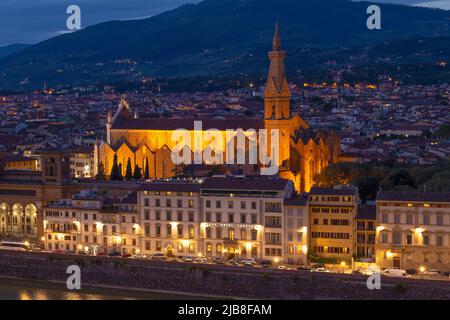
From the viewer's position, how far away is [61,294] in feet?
93.9

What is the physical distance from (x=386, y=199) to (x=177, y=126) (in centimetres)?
2167

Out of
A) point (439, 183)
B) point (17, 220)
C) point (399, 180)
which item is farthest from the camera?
point (399, 180)

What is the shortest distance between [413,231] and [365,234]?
1.94 metres

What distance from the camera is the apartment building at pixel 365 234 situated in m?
29.3

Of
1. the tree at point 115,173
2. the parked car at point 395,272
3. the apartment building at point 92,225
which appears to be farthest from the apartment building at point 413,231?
the tree at point 115,173

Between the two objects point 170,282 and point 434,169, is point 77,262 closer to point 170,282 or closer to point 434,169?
point 170,282

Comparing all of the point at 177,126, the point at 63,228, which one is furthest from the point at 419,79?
the point at 63,228

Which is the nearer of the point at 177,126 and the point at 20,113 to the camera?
the point at 177,126

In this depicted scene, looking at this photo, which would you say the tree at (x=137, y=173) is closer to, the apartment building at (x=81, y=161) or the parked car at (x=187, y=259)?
the apartment building at (x=81, y=161)

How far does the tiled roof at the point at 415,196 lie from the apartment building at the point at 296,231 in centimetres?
250

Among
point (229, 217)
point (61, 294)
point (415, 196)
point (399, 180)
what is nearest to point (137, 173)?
point (399, 180)

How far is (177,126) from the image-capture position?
48531mm

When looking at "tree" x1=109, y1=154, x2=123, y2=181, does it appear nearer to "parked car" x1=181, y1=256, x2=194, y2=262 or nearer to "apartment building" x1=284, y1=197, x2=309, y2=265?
"parked car" x1=181, y1=256, x2=194, y2=262

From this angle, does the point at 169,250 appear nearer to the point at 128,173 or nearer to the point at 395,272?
the point at 395,272
